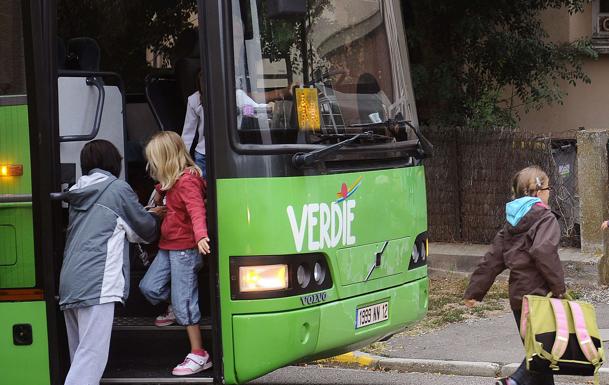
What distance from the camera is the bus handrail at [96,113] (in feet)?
21.0

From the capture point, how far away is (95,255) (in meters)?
6.01

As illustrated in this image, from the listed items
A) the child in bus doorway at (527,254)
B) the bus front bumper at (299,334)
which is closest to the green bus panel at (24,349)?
the bus front bumper at (299,334)

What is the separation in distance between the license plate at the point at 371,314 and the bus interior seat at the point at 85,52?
7.76 ft

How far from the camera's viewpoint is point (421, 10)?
1229 centimetres

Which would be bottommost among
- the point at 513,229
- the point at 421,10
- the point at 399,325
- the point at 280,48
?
the point at 399,325

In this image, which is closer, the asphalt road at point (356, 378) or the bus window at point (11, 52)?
the bus window at point (11, 52)

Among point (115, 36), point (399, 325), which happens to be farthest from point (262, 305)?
point (115, 36)

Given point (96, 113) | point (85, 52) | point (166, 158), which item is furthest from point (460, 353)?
point (85, 52)

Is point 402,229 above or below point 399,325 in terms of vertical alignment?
above

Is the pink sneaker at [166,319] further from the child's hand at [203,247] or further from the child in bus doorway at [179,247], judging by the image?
the child's hand at [203,247]

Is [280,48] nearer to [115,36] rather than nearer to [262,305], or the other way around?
[262,305]

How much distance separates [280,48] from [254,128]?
0.53m

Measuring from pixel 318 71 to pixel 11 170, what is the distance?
6.11 ft

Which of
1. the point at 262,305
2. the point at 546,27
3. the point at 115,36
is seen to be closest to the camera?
the point at 262,305
